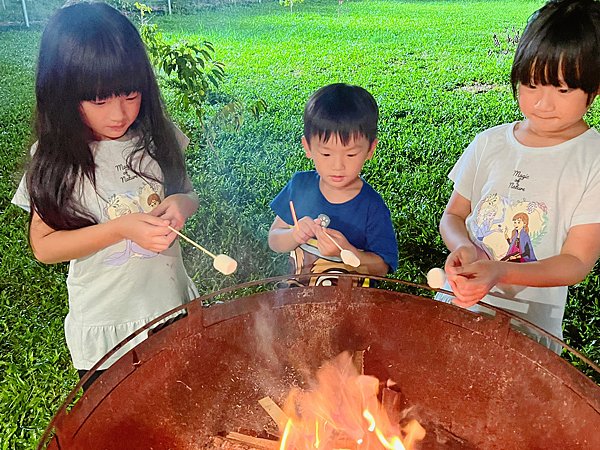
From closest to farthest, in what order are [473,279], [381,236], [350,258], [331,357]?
[473,279] → [350,258] → [331,357] → [381,236]

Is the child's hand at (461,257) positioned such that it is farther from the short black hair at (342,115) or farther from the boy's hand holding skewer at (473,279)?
the short black hair at (342,115)

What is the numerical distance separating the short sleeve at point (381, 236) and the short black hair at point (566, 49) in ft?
2.02

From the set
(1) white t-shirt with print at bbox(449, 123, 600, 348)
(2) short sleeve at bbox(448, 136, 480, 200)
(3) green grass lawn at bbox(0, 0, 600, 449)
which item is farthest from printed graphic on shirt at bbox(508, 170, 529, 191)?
(3) green grass lawn at bbox(0, 0, 600, 449)

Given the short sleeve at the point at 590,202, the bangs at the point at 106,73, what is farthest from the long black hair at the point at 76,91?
the short sleeve at the point at 590,202

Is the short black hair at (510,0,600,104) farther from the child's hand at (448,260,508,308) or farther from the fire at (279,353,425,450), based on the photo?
the fire at (279,353,425,450)

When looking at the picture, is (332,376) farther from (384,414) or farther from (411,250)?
(411,250)

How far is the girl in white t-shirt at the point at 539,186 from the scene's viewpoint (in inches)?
55.1

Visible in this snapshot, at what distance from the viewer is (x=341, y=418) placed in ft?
5.06

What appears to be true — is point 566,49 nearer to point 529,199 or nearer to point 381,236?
point 529,199

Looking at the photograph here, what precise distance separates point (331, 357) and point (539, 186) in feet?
2.72

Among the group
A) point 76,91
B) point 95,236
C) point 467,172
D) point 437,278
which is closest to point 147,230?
point 95,236

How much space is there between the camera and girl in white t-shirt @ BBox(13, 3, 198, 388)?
4.60 feet

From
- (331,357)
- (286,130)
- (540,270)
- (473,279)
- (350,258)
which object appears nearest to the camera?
(473,279)

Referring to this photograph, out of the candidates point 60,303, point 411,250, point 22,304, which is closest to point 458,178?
point 411,250
